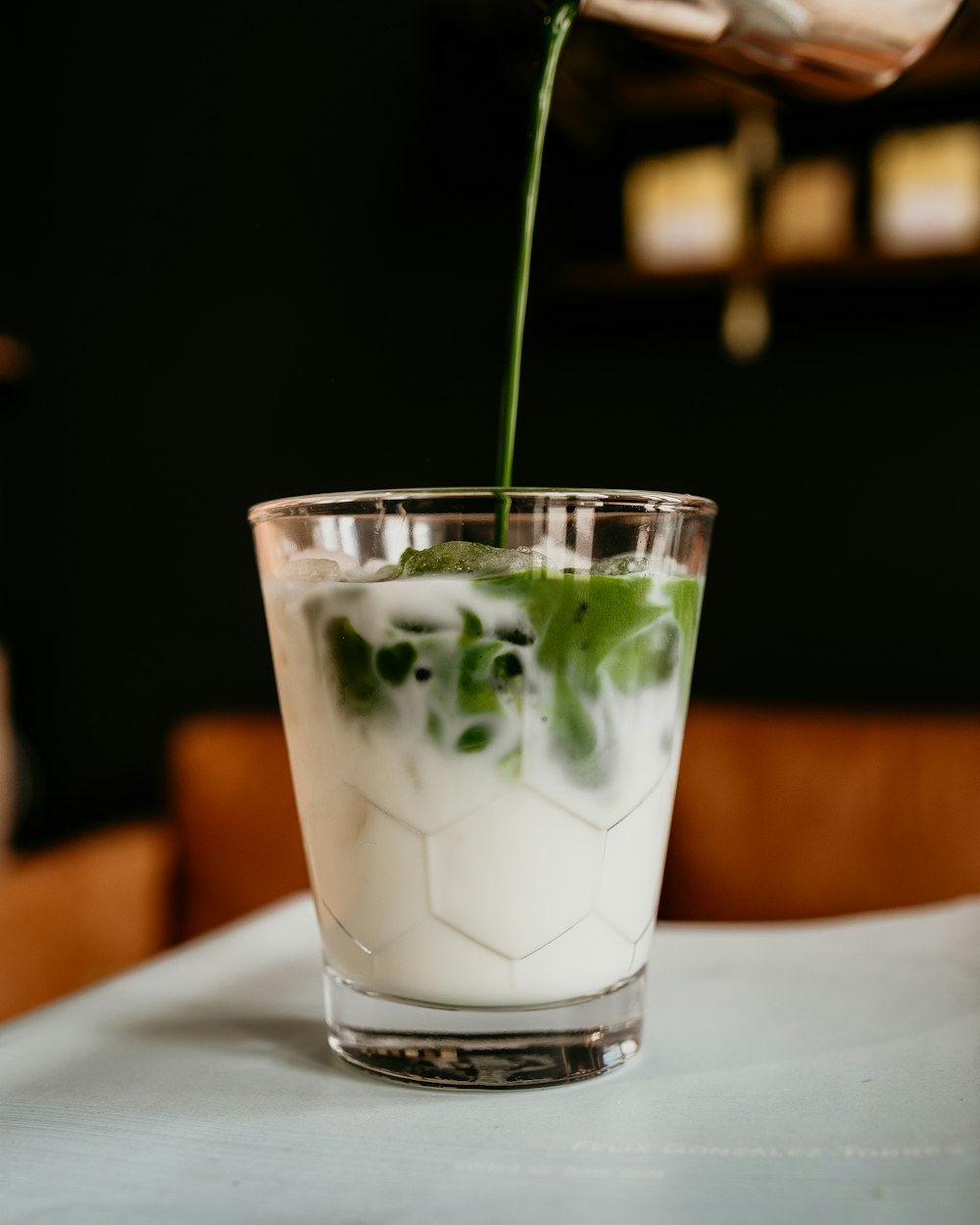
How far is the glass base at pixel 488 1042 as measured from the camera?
0.45 metres

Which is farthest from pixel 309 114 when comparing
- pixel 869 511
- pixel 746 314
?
pixel 869 511

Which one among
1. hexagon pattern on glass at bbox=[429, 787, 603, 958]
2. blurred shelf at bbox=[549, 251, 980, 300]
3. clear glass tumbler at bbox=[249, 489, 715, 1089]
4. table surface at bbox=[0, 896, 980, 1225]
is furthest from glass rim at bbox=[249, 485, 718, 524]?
blurred shelf at bbox=[549, 251, 980, 300]

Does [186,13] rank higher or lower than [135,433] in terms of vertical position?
higher

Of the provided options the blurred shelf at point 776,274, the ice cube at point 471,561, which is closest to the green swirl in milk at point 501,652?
the ice cube at point 471,561

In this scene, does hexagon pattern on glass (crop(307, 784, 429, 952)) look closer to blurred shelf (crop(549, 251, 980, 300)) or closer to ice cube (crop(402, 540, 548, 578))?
ice cube (crop(402, 540, 548, 578))

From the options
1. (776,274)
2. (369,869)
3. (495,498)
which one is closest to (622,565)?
(495,498)

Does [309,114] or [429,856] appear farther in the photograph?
[309,114]

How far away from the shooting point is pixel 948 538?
2.11 m

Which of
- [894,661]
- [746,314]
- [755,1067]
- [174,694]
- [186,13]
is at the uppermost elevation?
[186,13]

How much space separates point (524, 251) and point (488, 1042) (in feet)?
1.06

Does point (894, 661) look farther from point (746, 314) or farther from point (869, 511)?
point (746, 314)

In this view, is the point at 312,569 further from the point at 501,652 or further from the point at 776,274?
the point at 776,274

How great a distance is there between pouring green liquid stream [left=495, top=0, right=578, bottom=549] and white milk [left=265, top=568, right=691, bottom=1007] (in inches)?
2.3

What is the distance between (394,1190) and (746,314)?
79.5 inches
